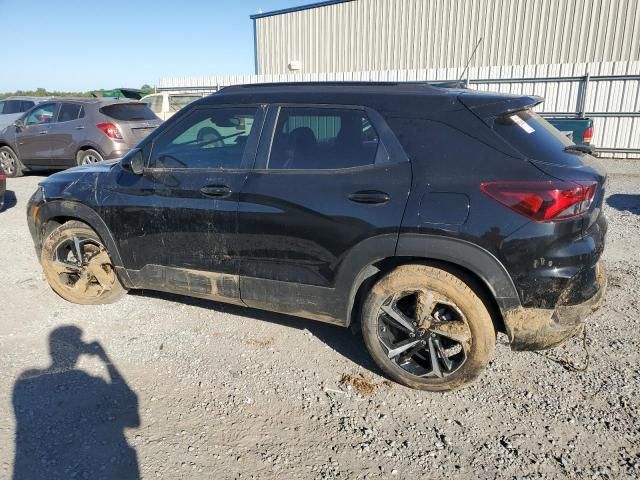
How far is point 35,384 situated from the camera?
306 cm

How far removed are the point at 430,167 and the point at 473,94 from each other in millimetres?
579

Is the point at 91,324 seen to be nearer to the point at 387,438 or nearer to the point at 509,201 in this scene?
the point at 387,438

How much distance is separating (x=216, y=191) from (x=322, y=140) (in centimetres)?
81

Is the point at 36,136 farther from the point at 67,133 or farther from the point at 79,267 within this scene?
the point at 79,267

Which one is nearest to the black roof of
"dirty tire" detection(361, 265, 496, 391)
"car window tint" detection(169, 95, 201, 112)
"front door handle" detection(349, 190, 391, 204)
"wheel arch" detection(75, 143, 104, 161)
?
"front door handle" detection(349, 190, 391, 204)

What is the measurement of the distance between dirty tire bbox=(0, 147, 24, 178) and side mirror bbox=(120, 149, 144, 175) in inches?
348

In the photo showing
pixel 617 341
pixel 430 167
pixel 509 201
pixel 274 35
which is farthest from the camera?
pixel 274 35

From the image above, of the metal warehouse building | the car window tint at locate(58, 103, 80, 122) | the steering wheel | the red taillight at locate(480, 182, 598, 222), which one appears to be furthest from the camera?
the metal warehouse building

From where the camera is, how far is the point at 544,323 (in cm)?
267

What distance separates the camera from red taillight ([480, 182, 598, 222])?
249 centimetres

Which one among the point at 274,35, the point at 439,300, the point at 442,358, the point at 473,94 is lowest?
the point at 442,358

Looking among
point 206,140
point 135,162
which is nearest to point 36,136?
point 135,162

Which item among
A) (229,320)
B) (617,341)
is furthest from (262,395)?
(617,341)

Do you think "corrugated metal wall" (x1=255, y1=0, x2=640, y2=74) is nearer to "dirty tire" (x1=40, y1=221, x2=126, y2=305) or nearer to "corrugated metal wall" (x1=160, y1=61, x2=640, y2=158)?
"corrugated metal wall" (x1=160, y1=61, x2=640, y2=158)
